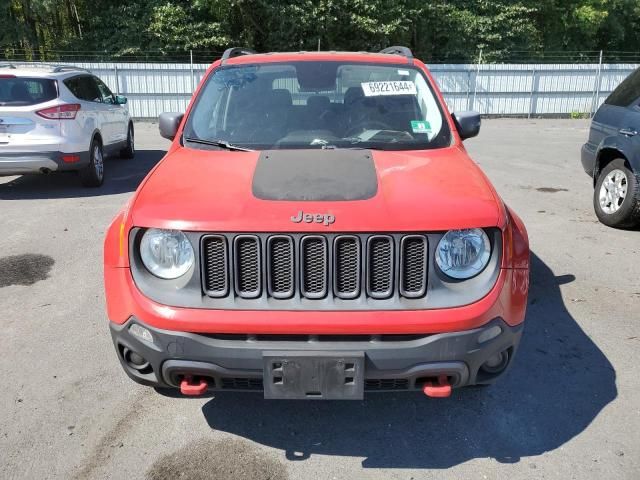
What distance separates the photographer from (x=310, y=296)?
8.48 ft

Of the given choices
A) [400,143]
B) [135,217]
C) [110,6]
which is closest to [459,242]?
[400,143]

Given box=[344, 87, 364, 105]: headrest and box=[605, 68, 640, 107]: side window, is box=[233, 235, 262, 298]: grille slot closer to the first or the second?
box=[344, 87, 364, 105]: headrest

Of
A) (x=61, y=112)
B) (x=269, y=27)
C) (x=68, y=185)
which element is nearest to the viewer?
(x=61, y=112)

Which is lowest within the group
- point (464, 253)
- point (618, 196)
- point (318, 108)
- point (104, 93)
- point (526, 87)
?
point (618, 196)

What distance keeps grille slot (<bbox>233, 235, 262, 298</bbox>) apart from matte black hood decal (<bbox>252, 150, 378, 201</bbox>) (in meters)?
0.24

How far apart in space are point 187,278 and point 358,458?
1.22m

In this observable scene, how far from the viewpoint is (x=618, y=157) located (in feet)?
22.3

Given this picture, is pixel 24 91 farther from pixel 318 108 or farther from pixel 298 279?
pixel 298 279

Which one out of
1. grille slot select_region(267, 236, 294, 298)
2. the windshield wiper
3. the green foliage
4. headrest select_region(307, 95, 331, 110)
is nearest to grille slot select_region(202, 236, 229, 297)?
grille slot select_region(267, 236, 294, 298)

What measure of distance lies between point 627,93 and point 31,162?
7487mm

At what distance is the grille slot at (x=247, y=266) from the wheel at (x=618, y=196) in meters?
5.21

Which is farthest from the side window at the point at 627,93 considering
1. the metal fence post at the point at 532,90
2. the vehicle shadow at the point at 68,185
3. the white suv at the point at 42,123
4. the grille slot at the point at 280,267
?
the metal fence post at the point at 532,90

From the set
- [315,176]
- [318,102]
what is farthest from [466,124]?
[315,176]

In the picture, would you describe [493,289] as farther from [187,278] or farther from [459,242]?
[187,278]
